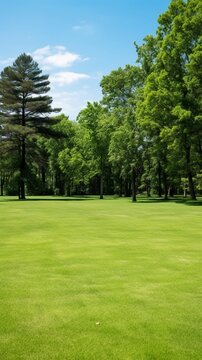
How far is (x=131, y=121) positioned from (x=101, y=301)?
1957 inches

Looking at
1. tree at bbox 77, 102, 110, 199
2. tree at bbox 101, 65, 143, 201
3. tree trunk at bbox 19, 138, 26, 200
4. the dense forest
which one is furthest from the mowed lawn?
tree at bbox 77, 102, 110, 199

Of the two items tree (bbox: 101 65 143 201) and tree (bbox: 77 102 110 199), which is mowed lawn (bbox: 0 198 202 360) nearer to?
tree (bbox: 101 65 143 201)

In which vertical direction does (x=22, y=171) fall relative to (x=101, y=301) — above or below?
above

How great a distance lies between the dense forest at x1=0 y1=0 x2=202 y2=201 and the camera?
4481 centimetres

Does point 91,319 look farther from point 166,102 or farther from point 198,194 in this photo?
point 198,194

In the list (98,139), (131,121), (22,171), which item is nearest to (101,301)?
(131,121)

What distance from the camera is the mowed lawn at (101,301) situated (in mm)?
5734

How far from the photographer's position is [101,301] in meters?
7.63

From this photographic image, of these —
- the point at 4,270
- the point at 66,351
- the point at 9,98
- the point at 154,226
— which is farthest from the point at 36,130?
the point at 66,351

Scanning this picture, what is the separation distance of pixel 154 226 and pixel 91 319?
46.0 ft

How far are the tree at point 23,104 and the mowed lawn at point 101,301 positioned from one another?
1977 inches

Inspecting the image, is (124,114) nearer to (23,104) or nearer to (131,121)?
(131,121)

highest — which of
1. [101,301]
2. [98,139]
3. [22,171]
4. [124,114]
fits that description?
[124,114]

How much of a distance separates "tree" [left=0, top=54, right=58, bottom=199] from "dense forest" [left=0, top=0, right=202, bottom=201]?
14cm
